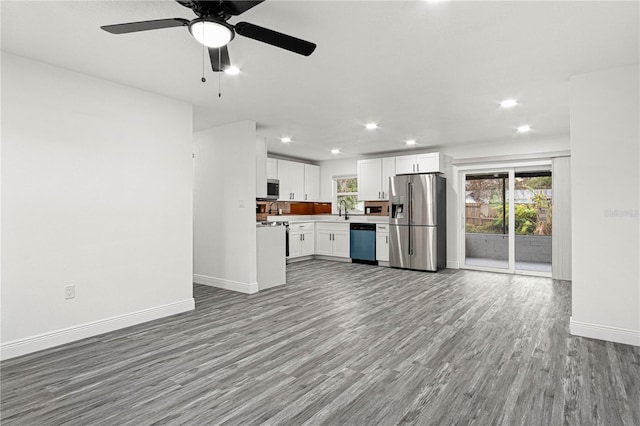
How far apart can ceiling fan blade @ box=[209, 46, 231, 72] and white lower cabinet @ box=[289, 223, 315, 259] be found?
5.14 meters

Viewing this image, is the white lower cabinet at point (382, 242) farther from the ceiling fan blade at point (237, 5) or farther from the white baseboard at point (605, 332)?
the ceiling fan blade at point (237, 5)

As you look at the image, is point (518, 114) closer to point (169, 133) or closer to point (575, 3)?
point (575, 3)

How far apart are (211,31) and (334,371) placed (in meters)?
2.37

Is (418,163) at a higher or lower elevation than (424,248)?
higher

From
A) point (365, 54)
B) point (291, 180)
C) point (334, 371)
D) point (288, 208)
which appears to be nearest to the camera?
point (334, 371)

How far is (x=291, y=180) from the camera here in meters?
7.92

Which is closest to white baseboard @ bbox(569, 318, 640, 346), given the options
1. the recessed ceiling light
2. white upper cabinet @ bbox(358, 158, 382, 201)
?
the recessed ceiling light

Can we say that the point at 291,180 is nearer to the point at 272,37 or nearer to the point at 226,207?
the point at 226,207

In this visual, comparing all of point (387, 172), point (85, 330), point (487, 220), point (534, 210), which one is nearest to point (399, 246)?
point (387, 172)

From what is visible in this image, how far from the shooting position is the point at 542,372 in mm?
2465

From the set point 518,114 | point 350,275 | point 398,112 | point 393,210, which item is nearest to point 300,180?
point 393,210

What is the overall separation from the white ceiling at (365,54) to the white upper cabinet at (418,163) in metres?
1.90

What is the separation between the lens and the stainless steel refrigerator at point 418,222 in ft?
20.8

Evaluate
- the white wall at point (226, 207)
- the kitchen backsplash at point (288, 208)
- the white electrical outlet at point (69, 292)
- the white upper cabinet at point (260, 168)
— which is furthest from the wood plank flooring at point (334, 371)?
the kitchen backsplash at point (288, 208)
